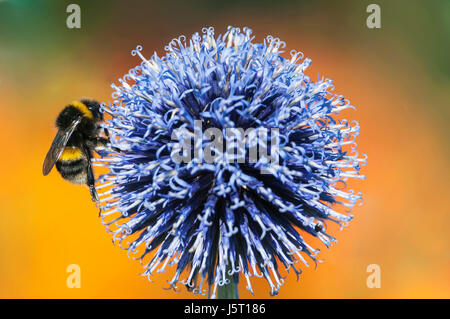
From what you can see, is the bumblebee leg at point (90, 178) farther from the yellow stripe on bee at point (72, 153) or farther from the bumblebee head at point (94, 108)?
the bumblebee head at point (94, 108)

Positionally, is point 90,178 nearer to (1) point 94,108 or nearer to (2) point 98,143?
(2) point 98,143

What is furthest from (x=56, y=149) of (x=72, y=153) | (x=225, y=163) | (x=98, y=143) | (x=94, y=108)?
(x=225, y=163)

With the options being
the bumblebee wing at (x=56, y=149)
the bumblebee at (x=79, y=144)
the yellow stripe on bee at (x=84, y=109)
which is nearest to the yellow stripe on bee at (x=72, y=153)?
the bumblebee at (x=79, y=144)

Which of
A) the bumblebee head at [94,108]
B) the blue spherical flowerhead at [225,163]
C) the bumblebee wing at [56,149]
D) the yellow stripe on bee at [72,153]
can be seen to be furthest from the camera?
the bumblebee head at [94,108]

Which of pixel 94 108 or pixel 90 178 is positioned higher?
pixel 94 108

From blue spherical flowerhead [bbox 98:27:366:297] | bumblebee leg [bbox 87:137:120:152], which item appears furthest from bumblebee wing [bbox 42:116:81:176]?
blue spherical flowerhead [bbox 98:27:366:297]
